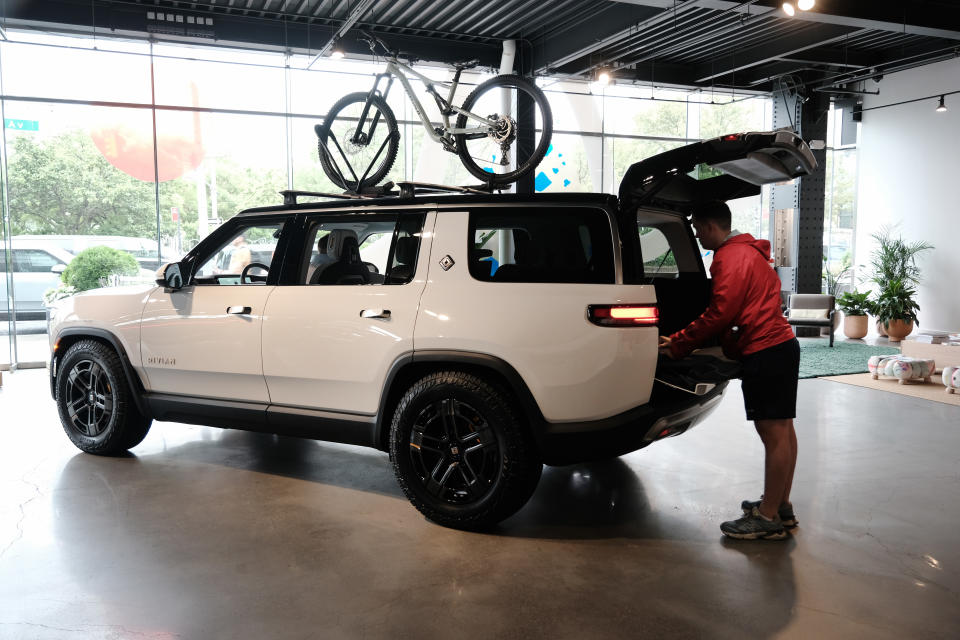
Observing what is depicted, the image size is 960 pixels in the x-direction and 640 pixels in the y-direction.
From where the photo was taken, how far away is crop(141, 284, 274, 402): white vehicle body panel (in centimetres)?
408

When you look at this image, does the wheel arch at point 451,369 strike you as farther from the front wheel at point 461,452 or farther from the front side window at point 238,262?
the front side window at point 238,262

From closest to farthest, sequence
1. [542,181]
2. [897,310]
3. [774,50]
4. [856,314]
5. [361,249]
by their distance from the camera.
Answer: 1. [361,249]
2. [774,50]
3. [897,310]
4. [856,314]
5. [542,181]

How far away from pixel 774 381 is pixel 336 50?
7740 mm

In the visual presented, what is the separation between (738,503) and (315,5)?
8155 mm

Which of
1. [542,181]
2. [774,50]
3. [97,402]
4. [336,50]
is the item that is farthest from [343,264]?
[542,181]

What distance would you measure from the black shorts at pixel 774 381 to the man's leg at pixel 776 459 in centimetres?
6

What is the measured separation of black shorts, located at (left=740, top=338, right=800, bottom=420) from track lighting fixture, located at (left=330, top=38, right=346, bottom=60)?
7.45 metres

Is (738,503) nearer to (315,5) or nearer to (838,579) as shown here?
(838,579)

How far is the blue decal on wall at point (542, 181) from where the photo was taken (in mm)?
13422

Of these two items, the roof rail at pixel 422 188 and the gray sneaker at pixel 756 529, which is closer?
the gray sneaker at pixel 756 529

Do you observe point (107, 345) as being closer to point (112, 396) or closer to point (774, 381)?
point (112, 396)

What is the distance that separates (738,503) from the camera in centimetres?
397

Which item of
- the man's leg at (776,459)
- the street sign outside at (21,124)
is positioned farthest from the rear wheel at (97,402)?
the street sign outside at (21,124)

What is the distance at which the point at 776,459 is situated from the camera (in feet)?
11.2
